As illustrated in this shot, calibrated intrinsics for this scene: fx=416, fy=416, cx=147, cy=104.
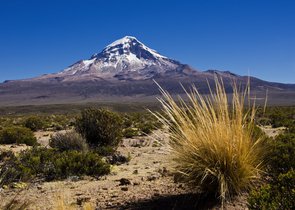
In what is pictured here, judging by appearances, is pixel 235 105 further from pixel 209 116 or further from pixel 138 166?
pixel 138 166

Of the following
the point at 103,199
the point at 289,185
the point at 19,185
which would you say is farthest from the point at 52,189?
the point at 289,185

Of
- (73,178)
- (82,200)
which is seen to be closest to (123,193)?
(82,200)

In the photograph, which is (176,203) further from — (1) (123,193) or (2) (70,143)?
(2) (70,143)

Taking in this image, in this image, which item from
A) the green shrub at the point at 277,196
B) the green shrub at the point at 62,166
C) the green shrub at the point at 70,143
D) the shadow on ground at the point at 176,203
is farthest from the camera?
the green shrub at the point at 70,143

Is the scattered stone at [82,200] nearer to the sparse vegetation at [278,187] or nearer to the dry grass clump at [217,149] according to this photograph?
the dry grass clump at [217,149]

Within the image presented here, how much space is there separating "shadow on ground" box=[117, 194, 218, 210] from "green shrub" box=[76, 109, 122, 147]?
6689mm

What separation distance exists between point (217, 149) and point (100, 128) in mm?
7835

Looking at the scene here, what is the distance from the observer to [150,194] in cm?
605

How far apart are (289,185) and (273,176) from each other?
968mm

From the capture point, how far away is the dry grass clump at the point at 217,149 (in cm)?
479

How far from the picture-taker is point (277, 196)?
3.96 meters

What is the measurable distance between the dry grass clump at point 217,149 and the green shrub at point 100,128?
7.43 meters

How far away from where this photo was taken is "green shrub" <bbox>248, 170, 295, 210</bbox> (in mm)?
3842

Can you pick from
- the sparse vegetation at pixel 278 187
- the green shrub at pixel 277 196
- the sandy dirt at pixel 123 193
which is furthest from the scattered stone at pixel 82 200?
the green shrub at pixel 277 196
